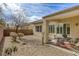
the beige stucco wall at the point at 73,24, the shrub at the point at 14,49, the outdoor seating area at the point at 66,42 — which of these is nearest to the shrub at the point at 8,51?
the shrub at the point at 14,49

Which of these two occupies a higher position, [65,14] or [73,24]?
[65,14]

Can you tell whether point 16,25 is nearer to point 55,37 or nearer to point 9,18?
point 9,18

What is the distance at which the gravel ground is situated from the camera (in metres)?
6.25

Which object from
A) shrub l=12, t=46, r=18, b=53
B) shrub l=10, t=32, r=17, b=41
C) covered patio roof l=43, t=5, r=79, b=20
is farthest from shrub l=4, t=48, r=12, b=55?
covered patio roof l=43, t=5, r=79, b=20

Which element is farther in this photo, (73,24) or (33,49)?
(33,49)

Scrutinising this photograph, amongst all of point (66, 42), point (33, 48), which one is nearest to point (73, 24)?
point (66, 42)

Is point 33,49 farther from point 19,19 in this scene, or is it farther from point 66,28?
point 66,28

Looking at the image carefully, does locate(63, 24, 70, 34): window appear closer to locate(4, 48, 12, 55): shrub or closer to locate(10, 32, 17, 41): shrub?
locate(10, 32, 17, 41): shrub

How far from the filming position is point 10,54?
6.23m

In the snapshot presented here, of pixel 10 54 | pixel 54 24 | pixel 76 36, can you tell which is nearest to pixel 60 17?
pixel 54 24

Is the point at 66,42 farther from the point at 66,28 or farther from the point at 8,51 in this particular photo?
the point at 8,51

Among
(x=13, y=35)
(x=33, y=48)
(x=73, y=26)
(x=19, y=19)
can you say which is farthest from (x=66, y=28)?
(x=13, y=35)

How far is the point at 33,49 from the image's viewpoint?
6.34m

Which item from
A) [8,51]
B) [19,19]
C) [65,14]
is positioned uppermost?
[65,14]
